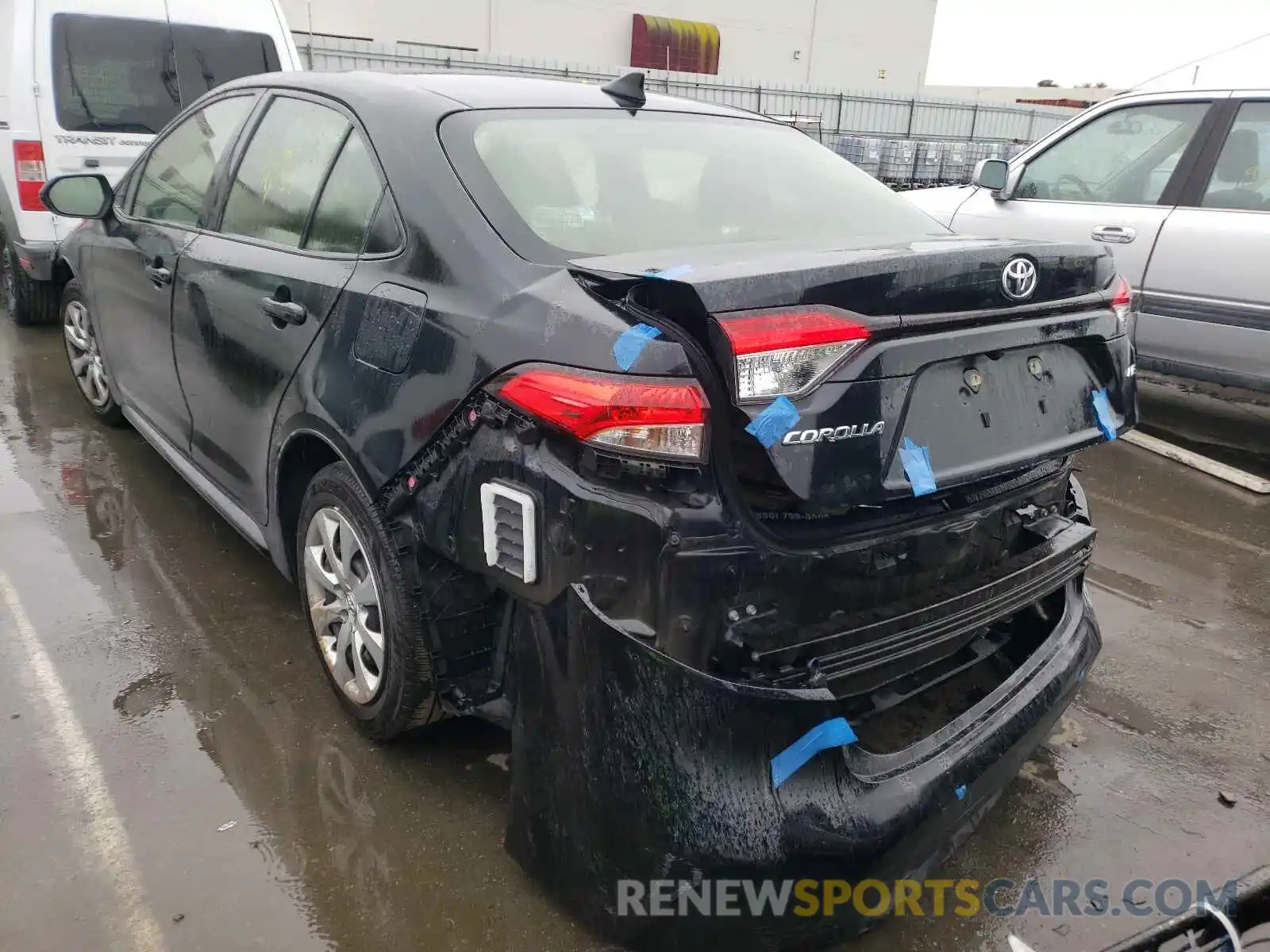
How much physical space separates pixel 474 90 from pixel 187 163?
1.62 meters

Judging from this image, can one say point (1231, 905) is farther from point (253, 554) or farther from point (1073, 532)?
point (253, 554)

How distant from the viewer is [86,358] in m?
4.82

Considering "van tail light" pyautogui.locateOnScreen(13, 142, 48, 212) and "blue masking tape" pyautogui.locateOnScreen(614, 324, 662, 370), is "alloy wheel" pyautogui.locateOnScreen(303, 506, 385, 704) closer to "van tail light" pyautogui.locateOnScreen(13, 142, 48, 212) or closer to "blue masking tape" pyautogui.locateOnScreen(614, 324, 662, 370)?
"blue masking tape" pyautogui.locateOnScreen(614, 324, 662, 370)

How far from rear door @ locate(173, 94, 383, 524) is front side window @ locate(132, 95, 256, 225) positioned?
22cm

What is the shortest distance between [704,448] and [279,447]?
4.94 ft

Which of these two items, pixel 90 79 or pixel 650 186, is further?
pixel 90 79

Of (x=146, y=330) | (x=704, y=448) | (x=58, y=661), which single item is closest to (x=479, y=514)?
(x=704, y=448)

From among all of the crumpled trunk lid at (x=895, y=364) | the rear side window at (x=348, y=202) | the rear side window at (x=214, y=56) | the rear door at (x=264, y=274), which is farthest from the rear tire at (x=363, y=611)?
the rear side window at (x=214, y=56)

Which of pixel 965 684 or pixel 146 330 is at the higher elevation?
pixel 146 330

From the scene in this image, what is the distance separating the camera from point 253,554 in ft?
12.1

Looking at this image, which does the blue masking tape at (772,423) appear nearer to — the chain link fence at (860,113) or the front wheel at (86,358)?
the front wheel at (86,358)

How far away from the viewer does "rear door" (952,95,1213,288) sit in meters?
5.22

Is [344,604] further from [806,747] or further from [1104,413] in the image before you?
[1104,413]

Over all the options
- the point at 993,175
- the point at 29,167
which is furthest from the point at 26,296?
the point at 993,175
